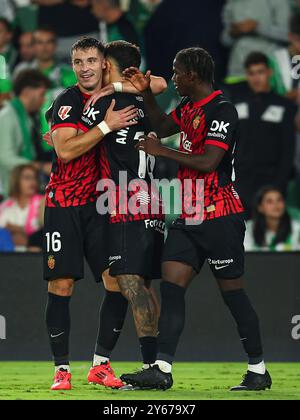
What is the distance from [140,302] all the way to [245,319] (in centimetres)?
60

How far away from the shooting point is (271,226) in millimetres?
9023

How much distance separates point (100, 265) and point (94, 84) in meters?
1.04

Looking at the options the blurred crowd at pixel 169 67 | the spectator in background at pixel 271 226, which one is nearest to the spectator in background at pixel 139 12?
the blurred crowd at pixel 169 67

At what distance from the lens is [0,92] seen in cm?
944

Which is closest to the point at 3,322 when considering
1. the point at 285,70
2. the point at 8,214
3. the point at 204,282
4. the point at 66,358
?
the point at 8,214

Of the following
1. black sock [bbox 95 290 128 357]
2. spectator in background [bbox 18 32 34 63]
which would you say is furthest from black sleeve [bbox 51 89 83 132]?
spectator in background [bbox 18 32 34 63]

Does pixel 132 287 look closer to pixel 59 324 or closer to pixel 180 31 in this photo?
pixel 59 324

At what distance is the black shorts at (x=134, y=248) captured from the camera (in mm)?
6133

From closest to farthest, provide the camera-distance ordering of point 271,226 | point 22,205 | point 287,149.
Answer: point 271,226 < point 22,205 < point 287,149

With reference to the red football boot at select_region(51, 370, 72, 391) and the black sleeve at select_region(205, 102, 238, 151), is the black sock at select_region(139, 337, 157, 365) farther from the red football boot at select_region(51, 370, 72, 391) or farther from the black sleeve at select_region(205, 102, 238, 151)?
the black sleeve at select_region(205, 102, 238, 151)

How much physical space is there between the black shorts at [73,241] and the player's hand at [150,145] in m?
0.53

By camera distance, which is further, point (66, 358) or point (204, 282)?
point (204, 282)

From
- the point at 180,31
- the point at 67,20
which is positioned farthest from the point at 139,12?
the point at 67,20
